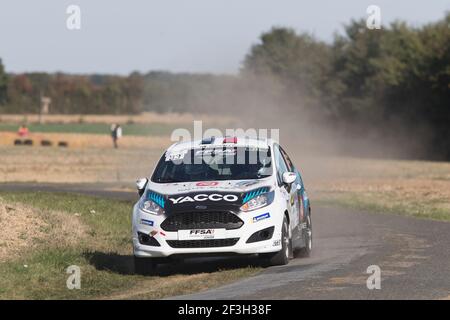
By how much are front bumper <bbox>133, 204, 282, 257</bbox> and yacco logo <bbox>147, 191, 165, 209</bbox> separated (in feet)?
0.66

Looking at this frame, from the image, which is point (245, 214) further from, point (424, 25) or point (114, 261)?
point (424, 25)

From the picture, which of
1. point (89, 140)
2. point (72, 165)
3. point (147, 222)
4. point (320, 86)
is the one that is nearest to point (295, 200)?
point (147, 222)

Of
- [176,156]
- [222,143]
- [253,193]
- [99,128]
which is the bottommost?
[99,128]

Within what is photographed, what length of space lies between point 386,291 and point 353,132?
70.4 m

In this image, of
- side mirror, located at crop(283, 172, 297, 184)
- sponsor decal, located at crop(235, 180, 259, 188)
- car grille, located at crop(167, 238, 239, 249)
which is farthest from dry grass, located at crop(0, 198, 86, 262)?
side mirror, located at crop(283, 172, 297, 184)

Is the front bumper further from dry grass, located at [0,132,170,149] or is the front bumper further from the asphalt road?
dry grass, located at [0,132,170,149]

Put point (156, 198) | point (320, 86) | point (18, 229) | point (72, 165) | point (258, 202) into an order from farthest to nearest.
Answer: point (320, 86) → point (72, 165) → point (18, 229) → point (156, 198) → point (258, 202)

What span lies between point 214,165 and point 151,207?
1383mm

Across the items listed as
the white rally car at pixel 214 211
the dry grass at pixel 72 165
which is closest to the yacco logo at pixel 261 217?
the white rally car at pixel 214 211

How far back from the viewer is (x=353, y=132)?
81.3 meters

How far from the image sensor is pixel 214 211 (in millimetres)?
13727

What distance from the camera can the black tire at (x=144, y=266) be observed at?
46.2ft

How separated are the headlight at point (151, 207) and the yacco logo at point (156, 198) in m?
0.04

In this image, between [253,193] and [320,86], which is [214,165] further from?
[320,86]
